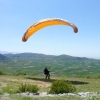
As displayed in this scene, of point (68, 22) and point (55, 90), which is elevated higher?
point (68, 22)

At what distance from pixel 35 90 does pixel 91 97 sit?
7423mm

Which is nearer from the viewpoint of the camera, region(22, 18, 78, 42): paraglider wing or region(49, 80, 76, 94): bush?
region(22, 18, 78, 42): paraglider wing

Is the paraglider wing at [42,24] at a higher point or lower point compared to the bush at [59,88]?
higher

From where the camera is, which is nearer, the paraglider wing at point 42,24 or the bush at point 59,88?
the paraglider wing at point 42,24

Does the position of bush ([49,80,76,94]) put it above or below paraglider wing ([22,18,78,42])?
below

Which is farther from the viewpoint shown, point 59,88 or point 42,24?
point 59,88

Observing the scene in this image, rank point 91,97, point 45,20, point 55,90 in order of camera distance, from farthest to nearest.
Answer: point 55,90 < point 91,97 < point 45,20

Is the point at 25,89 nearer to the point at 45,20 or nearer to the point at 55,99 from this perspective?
the point at 55,99

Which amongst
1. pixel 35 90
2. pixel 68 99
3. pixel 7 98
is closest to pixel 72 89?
pixel 35 90

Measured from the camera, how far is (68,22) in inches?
352

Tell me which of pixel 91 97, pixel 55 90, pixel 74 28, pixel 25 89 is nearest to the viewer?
pixel 74 28

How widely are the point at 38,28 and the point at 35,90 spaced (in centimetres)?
849

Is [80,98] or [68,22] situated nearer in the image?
[68,22]

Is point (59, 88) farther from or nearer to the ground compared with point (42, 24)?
nearer to the ground
